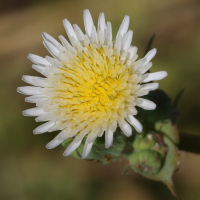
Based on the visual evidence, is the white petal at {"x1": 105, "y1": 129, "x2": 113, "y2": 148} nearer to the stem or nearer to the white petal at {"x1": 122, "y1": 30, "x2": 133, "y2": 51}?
the white petal at {"x1": 122, "y1": 30, "x2": 133, "y2": 51}

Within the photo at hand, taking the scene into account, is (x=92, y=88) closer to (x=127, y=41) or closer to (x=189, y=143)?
(x=127, y=41)

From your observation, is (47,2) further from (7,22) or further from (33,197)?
(33,197)

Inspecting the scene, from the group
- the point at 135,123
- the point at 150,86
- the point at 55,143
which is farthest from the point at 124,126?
the point at 55,143

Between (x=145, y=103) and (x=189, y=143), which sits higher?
(x=145, y=103)

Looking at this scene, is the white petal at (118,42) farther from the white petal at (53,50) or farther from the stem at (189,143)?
the stem at (189,143)

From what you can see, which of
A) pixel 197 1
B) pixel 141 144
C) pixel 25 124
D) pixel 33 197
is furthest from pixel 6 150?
pixel 197 1
